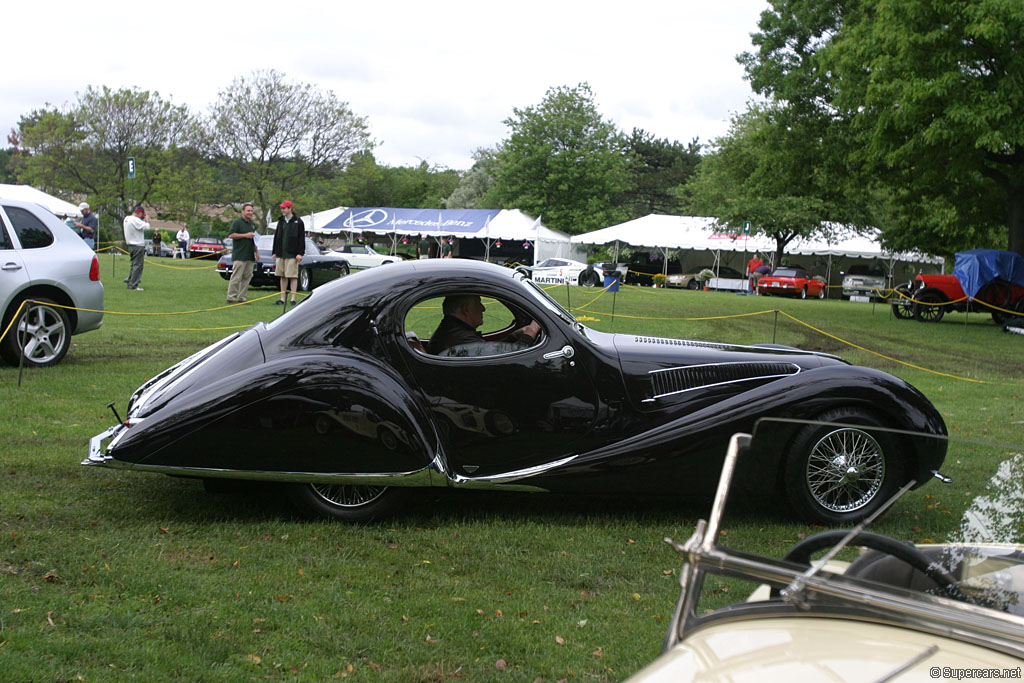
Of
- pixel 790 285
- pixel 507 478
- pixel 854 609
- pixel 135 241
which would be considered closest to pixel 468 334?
pixel 507 478

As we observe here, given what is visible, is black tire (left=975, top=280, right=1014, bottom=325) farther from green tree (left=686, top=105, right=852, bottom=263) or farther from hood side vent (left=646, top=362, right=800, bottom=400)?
hood side vent (left=646, top=362, right=800, bottom=400)

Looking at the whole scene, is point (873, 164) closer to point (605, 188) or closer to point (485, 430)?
point (485, 430)

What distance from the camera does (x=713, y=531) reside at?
6.52 feet

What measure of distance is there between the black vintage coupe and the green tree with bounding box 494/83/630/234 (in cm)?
5394

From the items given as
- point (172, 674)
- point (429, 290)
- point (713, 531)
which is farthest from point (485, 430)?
point (713, 531)

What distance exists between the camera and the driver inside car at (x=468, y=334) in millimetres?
5148

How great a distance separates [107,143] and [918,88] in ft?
163

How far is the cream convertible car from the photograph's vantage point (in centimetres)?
169

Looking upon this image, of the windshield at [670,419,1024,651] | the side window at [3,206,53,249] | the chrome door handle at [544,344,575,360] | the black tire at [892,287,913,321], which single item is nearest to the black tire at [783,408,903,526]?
the windshield at [670,419,1024,651]

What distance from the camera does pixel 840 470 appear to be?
4.27 metres

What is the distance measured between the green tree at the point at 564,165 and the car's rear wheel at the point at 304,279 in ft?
127

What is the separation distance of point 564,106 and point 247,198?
24436 millimetres

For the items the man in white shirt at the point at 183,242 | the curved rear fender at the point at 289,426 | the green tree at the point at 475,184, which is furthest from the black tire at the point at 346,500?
the green tree at the point at 475,184

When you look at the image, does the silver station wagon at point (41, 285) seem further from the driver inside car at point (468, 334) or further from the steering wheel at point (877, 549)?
the steering wheel at point (877, 549)
